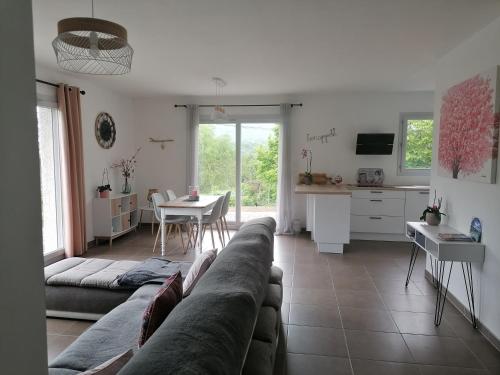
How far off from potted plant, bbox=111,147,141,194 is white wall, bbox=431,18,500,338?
185 inches

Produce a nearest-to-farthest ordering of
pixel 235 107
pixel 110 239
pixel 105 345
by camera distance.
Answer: pixel 105 345, pixel 110 239, pixel 235 107

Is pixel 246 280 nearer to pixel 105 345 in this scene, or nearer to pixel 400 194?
pixel 105 345

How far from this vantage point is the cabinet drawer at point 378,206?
5453mm

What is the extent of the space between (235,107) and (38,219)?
5691mm

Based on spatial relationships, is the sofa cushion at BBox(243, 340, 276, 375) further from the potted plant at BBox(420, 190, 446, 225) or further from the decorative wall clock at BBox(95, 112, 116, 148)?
the decorative wall clock at BBox(95, 112, 116, 148)

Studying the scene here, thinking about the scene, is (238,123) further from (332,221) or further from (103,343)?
(103,343)

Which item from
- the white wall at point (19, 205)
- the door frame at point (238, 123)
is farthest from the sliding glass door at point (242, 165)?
the white wall at point (19, 205)

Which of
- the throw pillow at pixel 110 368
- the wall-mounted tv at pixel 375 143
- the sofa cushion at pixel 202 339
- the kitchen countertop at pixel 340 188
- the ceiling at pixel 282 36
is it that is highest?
the ceiling at pixel 282 36

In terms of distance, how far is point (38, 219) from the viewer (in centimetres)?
68

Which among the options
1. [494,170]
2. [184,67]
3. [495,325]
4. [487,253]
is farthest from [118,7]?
[495,325]

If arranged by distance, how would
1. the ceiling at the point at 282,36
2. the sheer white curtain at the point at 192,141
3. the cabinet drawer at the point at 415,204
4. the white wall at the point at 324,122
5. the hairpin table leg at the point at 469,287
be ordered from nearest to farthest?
the ceiling at the point at 282,36
the hairpin table leg at the point at 469,287
the cabinet drawer at the point at 415,204
the white wall at the point at 324,122
the sheer white curtain at the point at 192,141

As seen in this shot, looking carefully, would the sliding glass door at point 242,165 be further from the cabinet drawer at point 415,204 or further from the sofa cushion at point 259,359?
the sofa cushion at point 259,359

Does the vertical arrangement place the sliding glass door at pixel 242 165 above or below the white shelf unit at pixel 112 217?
above

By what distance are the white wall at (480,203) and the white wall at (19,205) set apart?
→ 292 cm
